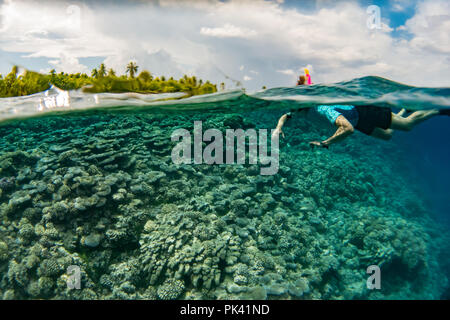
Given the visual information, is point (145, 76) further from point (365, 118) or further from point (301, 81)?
point (365, 118)

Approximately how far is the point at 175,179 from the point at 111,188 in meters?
1.98

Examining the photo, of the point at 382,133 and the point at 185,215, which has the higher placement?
the point at 382,133

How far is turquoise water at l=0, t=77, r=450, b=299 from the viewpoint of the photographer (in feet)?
16.5

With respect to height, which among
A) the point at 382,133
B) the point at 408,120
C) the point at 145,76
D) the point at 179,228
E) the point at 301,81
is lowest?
the point at 179,228

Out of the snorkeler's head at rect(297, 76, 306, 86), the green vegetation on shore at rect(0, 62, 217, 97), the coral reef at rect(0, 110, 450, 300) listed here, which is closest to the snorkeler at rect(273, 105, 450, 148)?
the snorkeler's head at rect(297, 76, 306, 86)

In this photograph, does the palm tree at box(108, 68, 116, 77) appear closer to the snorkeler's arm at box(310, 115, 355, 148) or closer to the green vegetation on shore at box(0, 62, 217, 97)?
the green vegetation on shore at box(0, 62, 217, 97)

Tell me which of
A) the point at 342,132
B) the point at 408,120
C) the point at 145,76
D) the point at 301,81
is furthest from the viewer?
the point at 145,76

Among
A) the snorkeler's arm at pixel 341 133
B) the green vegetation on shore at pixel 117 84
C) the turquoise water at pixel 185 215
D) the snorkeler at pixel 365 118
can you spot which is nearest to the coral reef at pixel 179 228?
the turquoise water at pixel 185 215

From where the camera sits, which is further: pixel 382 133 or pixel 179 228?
pixel 382 133

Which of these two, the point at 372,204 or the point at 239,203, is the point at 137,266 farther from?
the point at 372,204

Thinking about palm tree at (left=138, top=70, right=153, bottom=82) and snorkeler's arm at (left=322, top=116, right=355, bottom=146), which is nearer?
snorkeler's arm at (left=322, top=116, right=355, bottom=146)

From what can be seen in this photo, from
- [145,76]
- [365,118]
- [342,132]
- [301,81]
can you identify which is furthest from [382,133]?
[145,76]

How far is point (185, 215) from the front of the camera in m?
6.20

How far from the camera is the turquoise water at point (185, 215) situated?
502 cm
